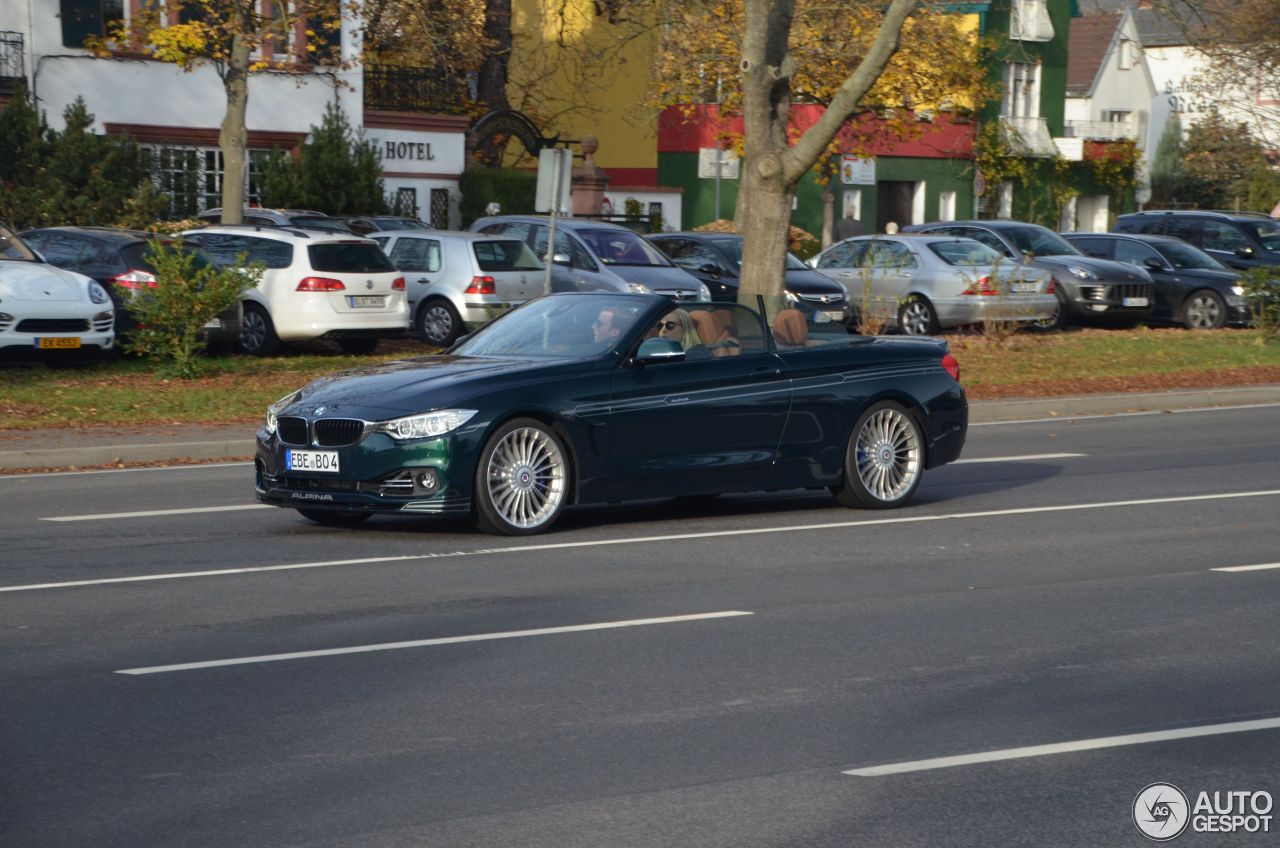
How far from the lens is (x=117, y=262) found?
22.3 meters

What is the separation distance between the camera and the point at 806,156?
75.5 ft

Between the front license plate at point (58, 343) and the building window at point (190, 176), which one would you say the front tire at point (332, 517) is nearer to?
the front license plate at point (58, 343)

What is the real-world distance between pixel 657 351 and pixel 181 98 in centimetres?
2737

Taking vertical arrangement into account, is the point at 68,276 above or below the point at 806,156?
below

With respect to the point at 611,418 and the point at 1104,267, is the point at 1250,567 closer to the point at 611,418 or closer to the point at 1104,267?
Answer: the point at 611,418

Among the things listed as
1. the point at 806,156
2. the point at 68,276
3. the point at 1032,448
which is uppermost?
the point at 806,156

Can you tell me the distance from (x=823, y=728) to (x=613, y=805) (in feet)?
4.03

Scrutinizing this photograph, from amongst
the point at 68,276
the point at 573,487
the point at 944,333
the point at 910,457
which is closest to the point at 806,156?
the point at 944,333

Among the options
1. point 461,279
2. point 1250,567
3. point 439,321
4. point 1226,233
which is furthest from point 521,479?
point 1226,233

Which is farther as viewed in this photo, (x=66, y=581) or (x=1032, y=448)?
(x=1032, y=448)

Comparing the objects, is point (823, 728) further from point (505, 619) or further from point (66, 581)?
point (66, 581)

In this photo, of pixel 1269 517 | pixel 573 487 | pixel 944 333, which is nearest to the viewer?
pixel 573 487

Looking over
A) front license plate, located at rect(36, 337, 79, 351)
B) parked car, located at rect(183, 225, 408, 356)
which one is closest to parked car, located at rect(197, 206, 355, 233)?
parked car, located at rect(183, 225, 408, 356)

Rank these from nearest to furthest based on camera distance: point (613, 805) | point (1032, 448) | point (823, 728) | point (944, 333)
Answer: point (613, 805), point (823, 728), point (1032, 448), point (944, 333)
